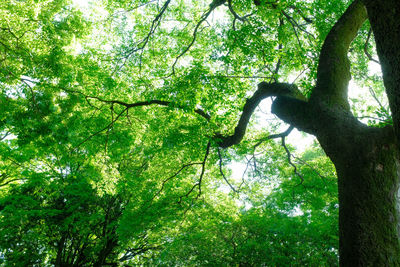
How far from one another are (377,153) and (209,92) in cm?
389

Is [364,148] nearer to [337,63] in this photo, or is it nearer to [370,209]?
[370,209]

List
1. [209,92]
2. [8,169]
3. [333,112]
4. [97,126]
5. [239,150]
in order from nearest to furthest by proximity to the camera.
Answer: [333,112] → [209,92] → [239,150] → [97,126] → [8,169]

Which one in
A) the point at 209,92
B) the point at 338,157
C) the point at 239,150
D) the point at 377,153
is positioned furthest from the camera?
the point at 239,150

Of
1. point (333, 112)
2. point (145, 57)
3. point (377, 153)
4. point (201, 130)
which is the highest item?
point (145, 57)

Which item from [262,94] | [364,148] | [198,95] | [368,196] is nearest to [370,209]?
[368,196]

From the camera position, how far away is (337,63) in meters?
3.95

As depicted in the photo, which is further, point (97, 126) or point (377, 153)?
point (97, 126)

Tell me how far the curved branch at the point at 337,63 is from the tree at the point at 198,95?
0.07 ft

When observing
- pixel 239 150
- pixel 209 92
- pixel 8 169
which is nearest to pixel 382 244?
pixel 209 92

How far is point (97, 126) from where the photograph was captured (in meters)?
8.76

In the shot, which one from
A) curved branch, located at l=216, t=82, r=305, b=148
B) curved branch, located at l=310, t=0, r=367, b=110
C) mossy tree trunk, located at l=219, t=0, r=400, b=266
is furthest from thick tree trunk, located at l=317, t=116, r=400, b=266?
curved branch, located at l=216, t=82, r=305, b=148

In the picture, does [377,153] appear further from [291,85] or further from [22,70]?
[22,70]

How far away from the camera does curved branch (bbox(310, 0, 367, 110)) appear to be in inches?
148

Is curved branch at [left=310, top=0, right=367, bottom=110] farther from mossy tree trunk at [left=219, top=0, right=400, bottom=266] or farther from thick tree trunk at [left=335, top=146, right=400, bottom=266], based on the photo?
thick tree trunk at [left=335, top=146, right=400, bottom=266]
